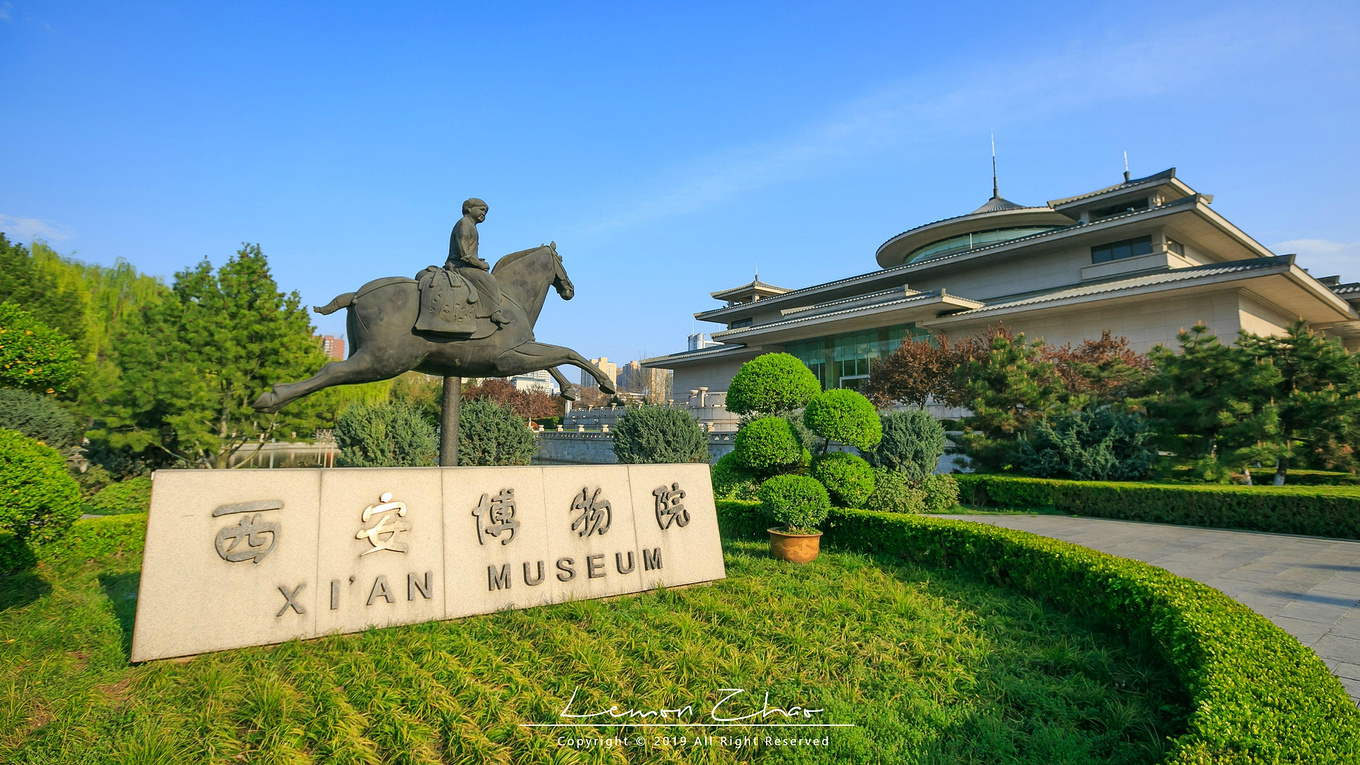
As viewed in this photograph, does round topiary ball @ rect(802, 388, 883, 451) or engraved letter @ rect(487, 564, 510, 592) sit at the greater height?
round topiary ball @ rect(802, 388, 883, 451)

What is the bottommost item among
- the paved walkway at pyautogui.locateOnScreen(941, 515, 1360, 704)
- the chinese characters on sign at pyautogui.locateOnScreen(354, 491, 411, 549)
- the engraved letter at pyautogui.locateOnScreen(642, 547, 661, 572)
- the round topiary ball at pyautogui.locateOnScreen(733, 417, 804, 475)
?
the paved walkway at pyautogui.locateOnScreen(941, 515, 1360, 704)

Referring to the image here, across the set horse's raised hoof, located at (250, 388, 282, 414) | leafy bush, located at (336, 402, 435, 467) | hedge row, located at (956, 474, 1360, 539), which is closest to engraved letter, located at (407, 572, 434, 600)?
horse's raised hoof, located at (250, 388, 282, 414)

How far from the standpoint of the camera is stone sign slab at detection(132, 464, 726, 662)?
4074mm

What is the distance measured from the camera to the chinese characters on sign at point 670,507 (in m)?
6.04

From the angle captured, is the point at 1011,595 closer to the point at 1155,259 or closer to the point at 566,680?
the point at 566,680

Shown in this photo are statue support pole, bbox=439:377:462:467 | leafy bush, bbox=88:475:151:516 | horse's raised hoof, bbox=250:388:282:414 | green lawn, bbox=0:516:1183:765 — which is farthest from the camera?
leafy bush, bbox=88:475:151:516

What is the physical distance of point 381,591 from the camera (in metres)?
4.60

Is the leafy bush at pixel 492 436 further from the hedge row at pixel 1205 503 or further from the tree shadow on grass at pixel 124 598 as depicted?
the hedge row at pixel 1205 503

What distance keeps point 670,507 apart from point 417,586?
7.95 feet

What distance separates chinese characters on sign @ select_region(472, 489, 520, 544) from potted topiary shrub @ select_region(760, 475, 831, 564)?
3228 millimetres

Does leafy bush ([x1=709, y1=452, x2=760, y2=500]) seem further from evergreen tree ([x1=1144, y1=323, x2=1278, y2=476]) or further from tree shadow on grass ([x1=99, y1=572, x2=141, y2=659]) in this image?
evergreen tree ([x1=1144, y1=323, x2=1278, y2=476])

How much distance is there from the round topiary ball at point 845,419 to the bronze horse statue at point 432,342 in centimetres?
267

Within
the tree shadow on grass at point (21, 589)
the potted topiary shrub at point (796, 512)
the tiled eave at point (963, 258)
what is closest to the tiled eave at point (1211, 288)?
the tiled eave at point (963, 258)

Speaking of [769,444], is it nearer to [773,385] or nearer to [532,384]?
[773,385]
